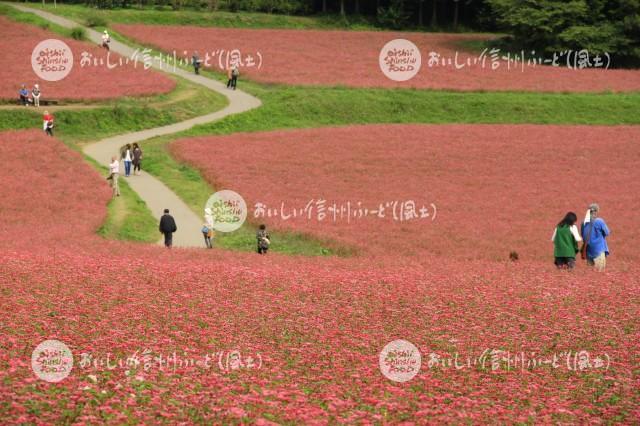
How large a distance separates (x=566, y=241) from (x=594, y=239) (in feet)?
2.87

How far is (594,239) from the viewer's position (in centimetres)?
2425

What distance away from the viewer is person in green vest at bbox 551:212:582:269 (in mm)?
23578

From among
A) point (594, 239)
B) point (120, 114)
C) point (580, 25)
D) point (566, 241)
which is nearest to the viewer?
point (566, 241)

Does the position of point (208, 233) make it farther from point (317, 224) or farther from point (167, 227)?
point (317, 224)

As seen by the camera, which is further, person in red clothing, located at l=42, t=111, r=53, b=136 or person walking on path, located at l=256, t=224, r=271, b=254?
person in red clothing, located at l=42, t=111, r=53, b=136

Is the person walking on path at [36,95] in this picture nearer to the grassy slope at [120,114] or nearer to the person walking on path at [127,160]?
the grassy slope at [120,114]

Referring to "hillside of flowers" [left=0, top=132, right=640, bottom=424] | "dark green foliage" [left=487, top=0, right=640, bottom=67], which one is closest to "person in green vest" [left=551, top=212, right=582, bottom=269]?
"hillside of flowers" [left=0, top=132, right=640, bottom=424]

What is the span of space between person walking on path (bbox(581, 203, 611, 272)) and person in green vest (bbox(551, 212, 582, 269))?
380 mm

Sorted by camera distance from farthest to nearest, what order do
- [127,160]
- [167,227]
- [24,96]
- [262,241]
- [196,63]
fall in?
1. [196,63]
2. [24,96]
3. [127,160]
4. [167,227]
5. [262,241]

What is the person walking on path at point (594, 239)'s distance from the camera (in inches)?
947

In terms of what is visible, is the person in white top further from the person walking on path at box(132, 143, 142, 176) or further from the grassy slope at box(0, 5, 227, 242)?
the person walking on path at box(132, 143, 142, 176)

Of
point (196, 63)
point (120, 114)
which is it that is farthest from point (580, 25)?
point (120, 114)

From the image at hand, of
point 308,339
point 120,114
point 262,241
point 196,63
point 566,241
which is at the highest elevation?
point 196,63

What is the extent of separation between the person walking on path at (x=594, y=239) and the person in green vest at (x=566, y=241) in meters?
0.38
